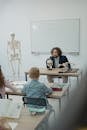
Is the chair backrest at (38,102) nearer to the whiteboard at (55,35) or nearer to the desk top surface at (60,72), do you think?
the desk top surface at (60,72)

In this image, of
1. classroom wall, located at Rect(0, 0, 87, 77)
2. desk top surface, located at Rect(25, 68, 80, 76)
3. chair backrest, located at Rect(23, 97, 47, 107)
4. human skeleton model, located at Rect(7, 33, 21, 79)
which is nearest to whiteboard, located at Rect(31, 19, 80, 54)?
classroom wall, located at Rect(0, 0, 87, 77)

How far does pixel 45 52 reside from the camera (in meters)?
5.23

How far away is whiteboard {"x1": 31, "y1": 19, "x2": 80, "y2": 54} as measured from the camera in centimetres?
490

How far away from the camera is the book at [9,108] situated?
1.33 m

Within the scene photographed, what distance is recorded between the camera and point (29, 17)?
520 centimetres

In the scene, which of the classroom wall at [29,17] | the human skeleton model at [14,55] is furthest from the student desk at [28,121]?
the human skeleton model at [14,55]

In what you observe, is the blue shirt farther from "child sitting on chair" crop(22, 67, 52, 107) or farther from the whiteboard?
the whiteboard

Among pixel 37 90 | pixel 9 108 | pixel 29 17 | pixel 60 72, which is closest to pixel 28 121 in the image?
pixel 9 108

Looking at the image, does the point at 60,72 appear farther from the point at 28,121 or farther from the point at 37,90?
the point at 28,121

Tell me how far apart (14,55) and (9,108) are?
3928mm

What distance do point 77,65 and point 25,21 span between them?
1.60m

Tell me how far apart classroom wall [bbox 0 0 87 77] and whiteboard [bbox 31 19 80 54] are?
10 centimetres

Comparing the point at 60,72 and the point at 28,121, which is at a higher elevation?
the point at 60,72

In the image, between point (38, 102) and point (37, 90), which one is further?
point (37, 90)
